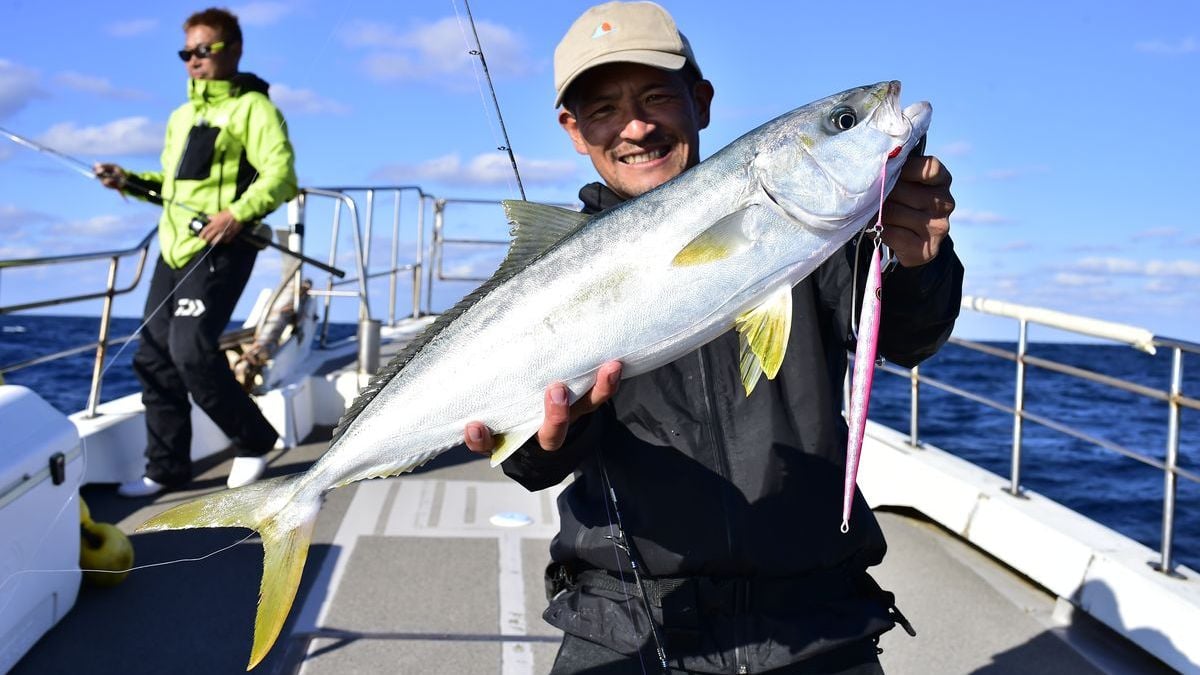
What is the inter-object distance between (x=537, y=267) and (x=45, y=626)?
273 cm

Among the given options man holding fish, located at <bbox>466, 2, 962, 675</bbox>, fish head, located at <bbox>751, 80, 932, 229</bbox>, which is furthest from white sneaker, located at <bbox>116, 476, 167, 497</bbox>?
fish head, located at <bbox>751, 80, 932, 229</bbox>

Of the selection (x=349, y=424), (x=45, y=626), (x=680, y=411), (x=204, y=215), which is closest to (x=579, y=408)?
(x=680, y=411)

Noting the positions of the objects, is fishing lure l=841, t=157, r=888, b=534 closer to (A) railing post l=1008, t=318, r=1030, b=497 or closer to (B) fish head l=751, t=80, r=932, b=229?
(B) fish head l=751, t=80, r=932, b=229

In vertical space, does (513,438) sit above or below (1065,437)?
above

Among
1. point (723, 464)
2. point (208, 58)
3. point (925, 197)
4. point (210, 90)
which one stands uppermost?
point (208, 58)

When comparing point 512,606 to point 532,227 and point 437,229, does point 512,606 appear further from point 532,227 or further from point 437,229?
point 437,229

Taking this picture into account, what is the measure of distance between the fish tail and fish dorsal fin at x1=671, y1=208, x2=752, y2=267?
1042mm

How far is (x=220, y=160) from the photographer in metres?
5.42

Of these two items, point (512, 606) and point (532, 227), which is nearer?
point (532, 227)

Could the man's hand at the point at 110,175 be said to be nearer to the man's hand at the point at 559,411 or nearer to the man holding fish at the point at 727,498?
the man holding fish at the point at 727,498

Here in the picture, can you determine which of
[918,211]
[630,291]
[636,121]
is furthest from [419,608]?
[918,211]

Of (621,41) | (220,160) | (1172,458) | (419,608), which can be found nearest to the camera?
(621,41)

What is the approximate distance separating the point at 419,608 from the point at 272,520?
6.23ft

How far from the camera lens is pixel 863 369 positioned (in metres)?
1.81
